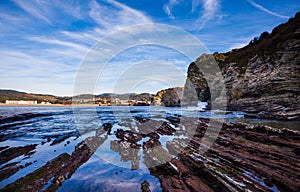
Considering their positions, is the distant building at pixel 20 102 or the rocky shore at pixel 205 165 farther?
the distant building at pixel 20 102

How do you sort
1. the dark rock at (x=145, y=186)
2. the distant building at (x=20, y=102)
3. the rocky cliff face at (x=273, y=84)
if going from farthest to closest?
the distant building at (x=20, y=102)
the rocky cliff face at (x=273, y=84)
the dark rock at (x=145, y=186)

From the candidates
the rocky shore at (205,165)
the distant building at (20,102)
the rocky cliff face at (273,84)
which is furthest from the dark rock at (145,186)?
the distant building at (20,102)

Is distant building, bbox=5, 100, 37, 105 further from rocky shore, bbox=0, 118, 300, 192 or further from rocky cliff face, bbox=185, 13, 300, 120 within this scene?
rocky shore, bbox=0, 118, 300, 192

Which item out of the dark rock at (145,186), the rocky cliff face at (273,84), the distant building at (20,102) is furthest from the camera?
the distant building at (20,102)

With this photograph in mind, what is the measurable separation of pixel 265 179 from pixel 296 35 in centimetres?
4438

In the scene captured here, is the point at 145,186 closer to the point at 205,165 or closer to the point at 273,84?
the point at 205,165

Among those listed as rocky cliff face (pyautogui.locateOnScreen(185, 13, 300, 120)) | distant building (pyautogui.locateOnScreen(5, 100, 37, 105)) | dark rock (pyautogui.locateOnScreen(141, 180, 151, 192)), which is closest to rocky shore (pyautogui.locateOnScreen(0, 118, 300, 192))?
dark rock (pyautogui.locateOnScreen(141, 180, 151, 192))

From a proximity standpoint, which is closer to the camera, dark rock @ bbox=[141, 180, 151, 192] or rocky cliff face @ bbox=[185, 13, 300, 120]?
dark rock @ bbox=[141, 180, 151, 192]

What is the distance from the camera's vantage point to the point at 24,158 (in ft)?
38.5

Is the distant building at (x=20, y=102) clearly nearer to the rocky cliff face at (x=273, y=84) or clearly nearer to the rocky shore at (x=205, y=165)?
the rocky cliff face at (x=273, y=84)

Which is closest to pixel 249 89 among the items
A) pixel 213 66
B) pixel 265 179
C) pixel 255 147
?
pixel 255 147

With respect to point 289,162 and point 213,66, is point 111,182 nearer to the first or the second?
point 289,162

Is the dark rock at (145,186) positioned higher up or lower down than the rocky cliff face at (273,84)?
lower down

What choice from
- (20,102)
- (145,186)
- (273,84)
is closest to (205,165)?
(145,186)
